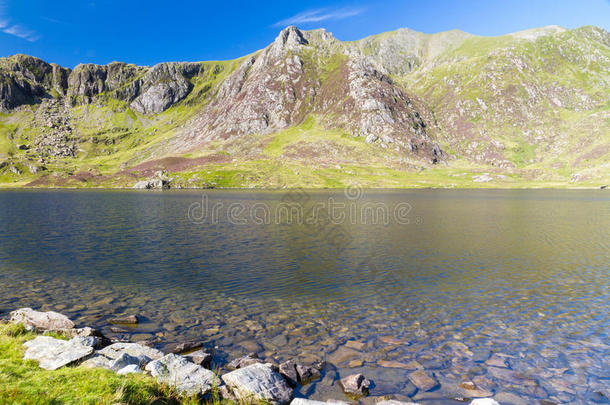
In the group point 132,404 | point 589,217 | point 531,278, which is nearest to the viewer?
point 132,404

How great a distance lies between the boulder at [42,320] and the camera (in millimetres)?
19438

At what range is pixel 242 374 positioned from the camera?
14250 millimetres

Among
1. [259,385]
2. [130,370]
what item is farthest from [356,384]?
[130,370]

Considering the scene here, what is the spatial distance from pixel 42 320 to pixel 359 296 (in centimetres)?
2243

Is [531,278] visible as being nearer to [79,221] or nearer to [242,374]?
[242,374]

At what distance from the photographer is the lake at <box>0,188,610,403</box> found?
1759 cm

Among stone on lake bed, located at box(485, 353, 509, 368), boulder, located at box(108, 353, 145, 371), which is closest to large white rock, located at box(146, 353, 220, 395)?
boulder, located at box(108, 353, 145, 371)

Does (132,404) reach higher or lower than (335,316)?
higher

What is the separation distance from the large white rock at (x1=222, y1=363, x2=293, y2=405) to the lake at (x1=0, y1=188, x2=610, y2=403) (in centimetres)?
150

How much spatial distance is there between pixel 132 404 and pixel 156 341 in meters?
9.19

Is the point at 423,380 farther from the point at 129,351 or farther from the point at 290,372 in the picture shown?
the point at 129,351

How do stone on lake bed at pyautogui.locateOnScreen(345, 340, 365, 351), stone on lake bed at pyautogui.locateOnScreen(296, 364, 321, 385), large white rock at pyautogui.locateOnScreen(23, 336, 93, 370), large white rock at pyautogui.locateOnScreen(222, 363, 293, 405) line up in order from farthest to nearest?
stone on lake bed at pyautogui.locateOnScreen(345, 340, 365, 351)
stone on lake bed at pyautogui.locateOnScreen(296, 364, 321, 385)
large white rock at pyautogui.locateOnScreen(23, 336, 93, 370)
large white rock at pyautogui.locateOnScreen(222, 363, 293, 405)

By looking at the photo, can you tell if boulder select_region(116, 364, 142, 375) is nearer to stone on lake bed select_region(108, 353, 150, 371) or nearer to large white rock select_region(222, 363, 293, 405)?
stone on lake bed select_region(108, 353, 150, 371)

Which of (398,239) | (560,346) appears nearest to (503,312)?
(560,346)
